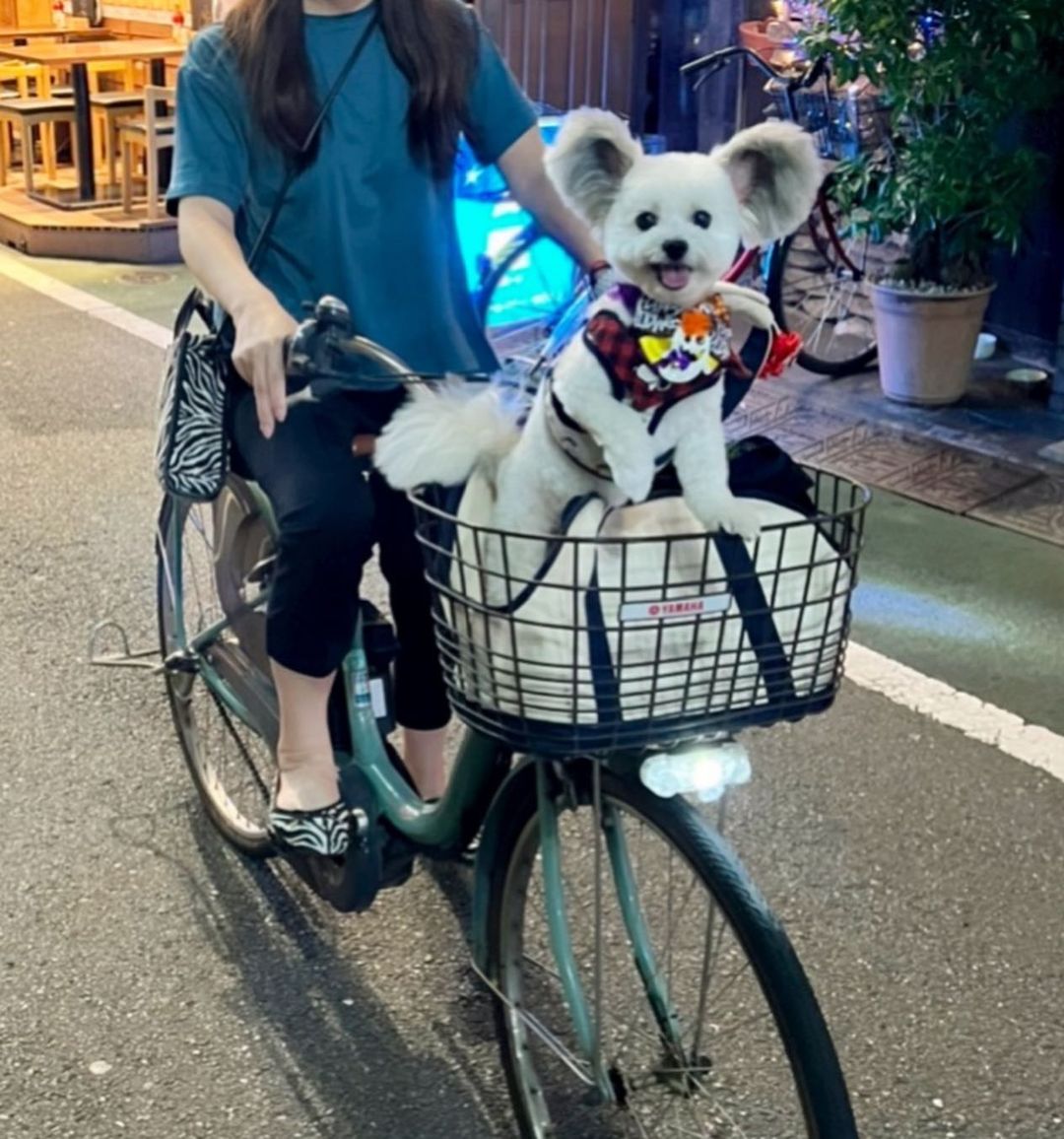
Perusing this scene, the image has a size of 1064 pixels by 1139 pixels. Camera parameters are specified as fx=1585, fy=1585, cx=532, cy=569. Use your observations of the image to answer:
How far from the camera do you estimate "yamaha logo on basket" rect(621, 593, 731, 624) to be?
1.75m

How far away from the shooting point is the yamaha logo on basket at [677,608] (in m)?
1.75

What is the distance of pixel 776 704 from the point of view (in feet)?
6.08

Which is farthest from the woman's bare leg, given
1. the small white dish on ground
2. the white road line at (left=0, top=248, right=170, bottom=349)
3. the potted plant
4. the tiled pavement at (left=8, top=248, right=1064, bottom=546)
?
the white road line at (left=0, top=248, right=170, bottom=349)

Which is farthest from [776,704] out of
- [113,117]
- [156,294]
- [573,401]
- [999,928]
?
[113,117]

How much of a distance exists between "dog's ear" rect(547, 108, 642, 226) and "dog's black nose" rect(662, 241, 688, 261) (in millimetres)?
121

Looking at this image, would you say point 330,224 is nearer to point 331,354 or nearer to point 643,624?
point 331,354

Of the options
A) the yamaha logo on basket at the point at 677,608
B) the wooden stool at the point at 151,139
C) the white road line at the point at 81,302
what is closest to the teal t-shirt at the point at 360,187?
the yamaha logo on basket at the point at 677,608

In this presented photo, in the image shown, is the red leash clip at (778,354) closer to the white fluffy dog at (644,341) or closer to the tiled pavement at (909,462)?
the white fluffy dog at (644,341)

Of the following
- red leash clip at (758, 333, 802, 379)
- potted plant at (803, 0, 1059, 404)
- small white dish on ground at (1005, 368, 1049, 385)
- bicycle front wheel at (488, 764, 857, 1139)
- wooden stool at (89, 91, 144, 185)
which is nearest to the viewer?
bicycle front wheel at (488, 764, 857, 1139)

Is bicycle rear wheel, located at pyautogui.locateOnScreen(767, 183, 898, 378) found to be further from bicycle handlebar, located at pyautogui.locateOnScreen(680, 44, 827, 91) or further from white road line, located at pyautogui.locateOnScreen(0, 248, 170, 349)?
white road line, located at pyautogui.locateOnScreen(0, 248, 170, 349)

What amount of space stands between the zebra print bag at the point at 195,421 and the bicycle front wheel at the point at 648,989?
76 cm

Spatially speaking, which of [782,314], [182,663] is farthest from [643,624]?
[782,314]

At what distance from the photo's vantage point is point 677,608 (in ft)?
5.76

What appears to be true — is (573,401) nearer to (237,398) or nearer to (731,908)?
(731,908)
